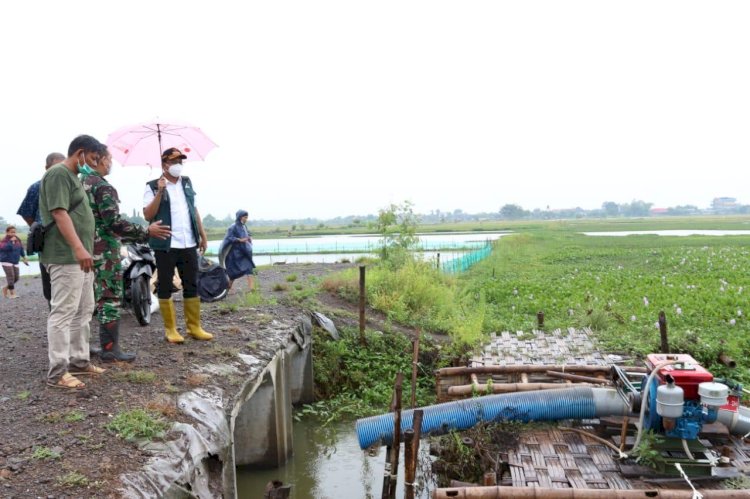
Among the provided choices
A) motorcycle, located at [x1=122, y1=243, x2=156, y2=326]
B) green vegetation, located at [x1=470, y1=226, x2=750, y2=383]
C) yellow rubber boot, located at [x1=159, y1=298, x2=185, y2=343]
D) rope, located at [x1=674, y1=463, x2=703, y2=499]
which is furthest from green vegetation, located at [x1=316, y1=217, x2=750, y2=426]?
rope, located at [x1=674, y1=463, x2=703, y2=499]

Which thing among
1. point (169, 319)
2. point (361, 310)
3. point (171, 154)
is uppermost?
point (171, 154)

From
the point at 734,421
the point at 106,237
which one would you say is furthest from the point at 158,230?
the point at 734,421

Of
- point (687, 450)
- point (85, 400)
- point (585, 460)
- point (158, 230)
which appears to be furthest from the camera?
point (158, 230)

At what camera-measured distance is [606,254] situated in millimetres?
30531

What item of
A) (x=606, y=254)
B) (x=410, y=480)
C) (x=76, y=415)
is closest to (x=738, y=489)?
(x=410, y=480)

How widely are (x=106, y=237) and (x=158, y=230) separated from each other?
1.63ft

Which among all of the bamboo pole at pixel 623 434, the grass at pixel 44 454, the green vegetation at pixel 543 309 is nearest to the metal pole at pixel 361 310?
the green vegetation at pixel 543 309

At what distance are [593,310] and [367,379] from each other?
4877 mm

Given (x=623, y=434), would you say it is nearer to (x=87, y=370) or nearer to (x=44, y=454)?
(x=44, y=454)

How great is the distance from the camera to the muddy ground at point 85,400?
3.72 meters

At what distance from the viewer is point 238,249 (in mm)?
11578

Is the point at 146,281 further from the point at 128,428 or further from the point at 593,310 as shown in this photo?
the point at 593,310

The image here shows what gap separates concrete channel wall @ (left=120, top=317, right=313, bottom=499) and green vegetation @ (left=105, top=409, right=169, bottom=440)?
11cm

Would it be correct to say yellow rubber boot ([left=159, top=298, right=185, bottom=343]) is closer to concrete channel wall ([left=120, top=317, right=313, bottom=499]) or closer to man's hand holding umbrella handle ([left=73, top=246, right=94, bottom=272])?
concrete channel wall ([left=120, top=317, right=313, bottom=499])
